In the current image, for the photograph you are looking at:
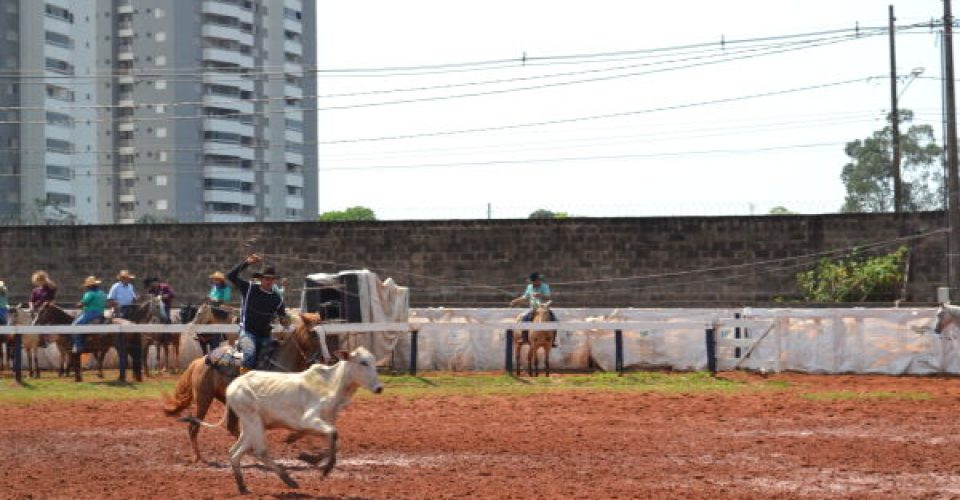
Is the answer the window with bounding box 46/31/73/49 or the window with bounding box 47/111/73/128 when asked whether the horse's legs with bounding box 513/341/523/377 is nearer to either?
the window with bounding box 47/111/73/128

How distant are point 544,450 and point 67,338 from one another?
1589cm

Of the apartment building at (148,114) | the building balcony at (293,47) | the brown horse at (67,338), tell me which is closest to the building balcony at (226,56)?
the apartment building at (148,114)

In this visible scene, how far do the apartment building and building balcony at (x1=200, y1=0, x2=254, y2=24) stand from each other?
151 mm

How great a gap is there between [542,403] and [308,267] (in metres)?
19.0

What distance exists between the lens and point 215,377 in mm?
14844

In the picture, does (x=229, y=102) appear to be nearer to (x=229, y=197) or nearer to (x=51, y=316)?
(x=229, y=197)

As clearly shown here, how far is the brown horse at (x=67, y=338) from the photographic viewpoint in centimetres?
2634

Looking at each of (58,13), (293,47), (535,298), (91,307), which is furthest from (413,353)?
(293,47)

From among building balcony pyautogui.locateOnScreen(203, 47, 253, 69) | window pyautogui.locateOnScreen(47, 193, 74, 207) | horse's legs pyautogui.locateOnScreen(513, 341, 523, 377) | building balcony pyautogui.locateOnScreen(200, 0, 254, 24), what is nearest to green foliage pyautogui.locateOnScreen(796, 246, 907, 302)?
horse's legs pyautogui.locateOnScreen(513, 341, 523, 377)

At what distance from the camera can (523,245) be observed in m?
37.5

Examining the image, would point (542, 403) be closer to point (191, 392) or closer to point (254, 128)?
point (191, 392)

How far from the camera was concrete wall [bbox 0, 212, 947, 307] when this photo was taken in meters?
36.0

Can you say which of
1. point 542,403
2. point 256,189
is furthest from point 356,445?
point 256,189

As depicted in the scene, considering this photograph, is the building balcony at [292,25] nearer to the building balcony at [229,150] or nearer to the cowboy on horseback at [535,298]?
the building balcony at [229,150]
